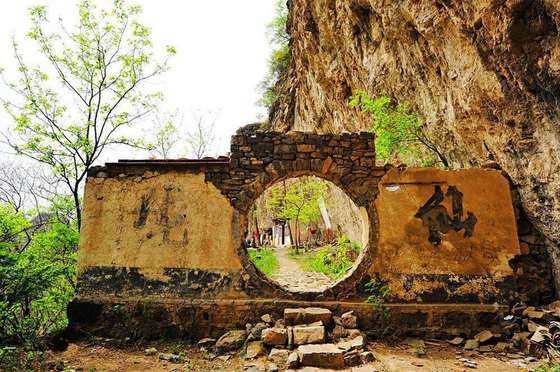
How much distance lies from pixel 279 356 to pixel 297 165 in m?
3.28

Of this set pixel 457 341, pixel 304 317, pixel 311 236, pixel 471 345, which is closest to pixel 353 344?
pixel 304 317

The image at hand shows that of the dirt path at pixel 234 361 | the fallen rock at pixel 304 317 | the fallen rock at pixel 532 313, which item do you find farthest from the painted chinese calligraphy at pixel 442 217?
the fallen rock at pixel 304 317

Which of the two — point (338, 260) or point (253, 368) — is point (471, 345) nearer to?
point (253, 368)

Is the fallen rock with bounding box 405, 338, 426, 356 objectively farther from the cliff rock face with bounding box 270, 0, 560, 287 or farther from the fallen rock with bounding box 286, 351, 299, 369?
the cliff rock face with bounding box 270, 0, 560, 287

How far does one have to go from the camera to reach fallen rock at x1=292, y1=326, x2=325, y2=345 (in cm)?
452

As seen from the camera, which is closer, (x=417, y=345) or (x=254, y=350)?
(x=254, y=350)

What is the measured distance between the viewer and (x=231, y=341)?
4.93 meters

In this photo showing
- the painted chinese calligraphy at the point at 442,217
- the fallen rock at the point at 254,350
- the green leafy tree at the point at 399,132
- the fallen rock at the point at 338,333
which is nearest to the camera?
the fallen rock at the point at 254,350

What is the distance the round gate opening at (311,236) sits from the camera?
11547 mm

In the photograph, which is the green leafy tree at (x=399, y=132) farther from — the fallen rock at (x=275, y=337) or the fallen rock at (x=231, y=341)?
the fallen rock at (x=231, y=341)

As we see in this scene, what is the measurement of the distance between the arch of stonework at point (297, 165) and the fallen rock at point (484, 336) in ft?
7.72

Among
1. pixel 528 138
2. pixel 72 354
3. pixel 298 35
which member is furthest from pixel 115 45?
pixel 528 138

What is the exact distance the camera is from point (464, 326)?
211 inches

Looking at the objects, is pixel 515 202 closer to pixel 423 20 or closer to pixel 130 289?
pixel 423 20
